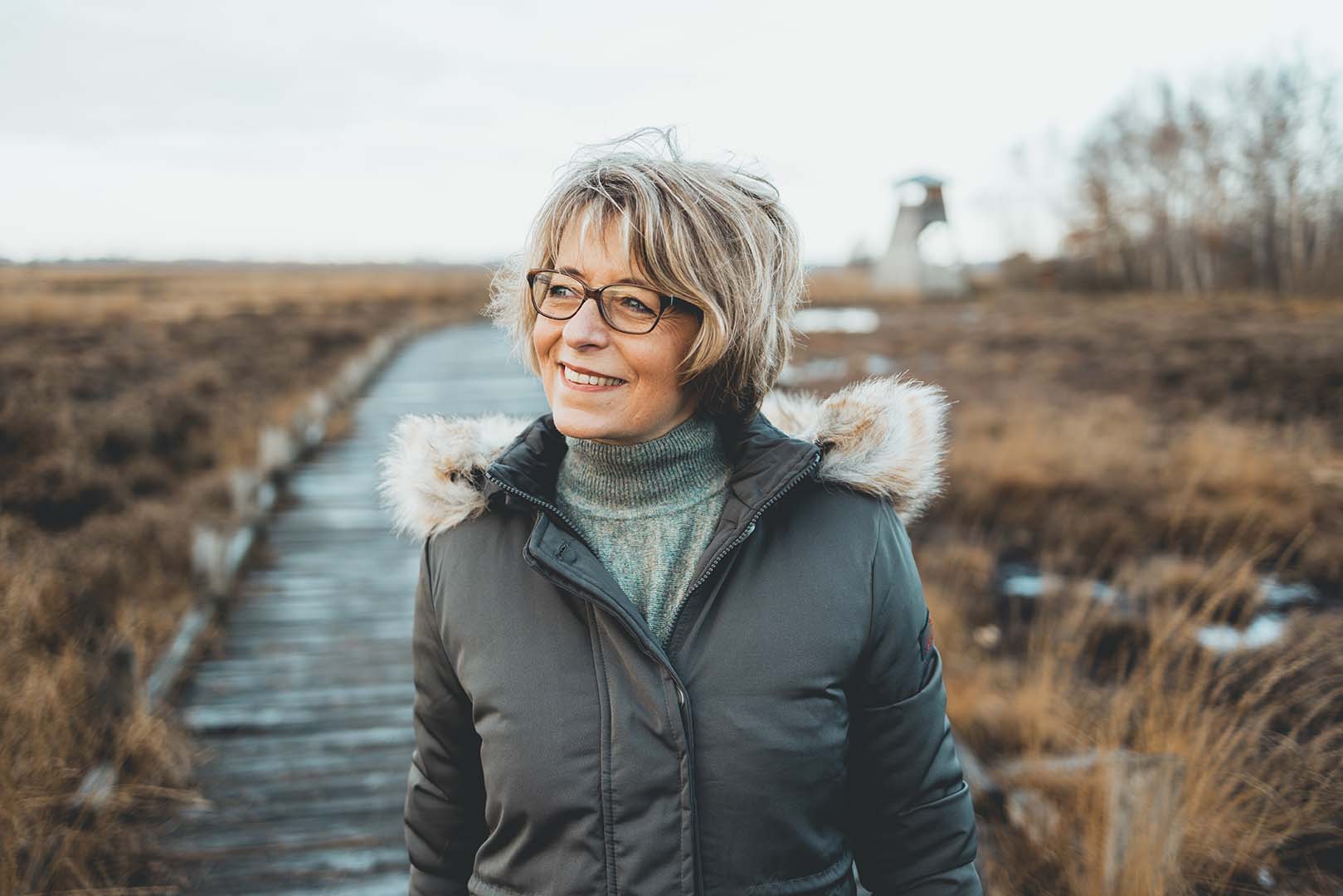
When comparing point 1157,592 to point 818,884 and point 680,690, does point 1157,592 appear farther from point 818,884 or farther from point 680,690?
point 680,690

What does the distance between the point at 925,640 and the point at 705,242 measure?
2.73 feet

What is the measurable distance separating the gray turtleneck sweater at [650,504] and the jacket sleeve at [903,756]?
35cm

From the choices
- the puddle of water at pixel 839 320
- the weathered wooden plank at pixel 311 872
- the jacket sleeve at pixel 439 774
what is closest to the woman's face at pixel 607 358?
the jacket sleeve at pixel 439 774

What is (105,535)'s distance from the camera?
6309 millimetres

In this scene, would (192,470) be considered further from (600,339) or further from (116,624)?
(600,339)

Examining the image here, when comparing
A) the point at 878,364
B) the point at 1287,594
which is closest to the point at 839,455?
the point at 1287,594

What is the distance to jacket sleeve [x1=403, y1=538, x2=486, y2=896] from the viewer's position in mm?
1574

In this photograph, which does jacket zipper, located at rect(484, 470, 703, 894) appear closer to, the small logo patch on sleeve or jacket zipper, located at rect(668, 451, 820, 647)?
jacket zipper, located at rect(668, 451, 820, 647)

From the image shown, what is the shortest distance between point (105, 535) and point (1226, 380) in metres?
15.0

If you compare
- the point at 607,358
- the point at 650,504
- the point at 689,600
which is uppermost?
the point at 607,358

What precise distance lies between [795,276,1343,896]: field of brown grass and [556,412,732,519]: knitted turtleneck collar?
0.32 metres

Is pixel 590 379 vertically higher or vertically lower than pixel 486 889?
higher

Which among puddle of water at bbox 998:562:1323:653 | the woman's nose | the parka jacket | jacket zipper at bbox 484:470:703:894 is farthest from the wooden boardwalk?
puddle of water at bbox 998:562:1323:653

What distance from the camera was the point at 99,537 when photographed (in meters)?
6.27
